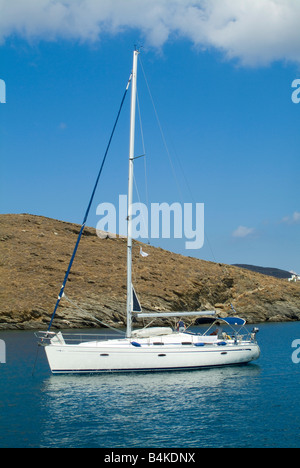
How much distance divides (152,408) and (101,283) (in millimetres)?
53834

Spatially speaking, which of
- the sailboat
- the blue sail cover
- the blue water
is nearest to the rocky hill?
the blue sail cover

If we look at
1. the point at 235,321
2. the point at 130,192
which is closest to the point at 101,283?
the point at 235,321

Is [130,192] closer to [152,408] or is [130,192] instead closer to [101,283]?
[152,408]

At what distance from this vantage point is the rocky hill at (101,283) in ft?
215

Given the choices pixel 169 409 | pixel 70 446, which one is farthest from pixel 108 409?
pixel 70 446

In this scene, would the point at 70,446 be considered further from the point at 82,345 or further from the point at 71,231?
the point at 71,231

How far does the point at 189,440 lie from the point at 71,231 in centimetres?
8296

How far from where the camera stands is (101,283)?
7456 centimetres

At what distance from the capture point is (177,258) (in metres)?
94.3

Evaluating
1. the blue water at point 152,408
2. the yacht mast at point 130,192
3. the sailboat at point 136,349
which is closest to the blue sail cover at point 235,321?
the sailboat at point 136,349

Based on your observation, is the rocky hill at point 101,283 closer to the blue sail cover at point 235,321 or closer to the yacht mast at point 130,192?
the blue sail cover at point 235,321

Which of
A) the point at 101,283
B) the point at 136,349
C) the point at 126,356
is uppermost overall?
the point at 101,283

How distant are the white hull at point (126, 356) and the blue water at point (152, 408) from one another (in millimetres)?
547

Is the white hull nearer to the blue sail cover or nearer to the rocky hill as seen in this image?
the blue sail cover
